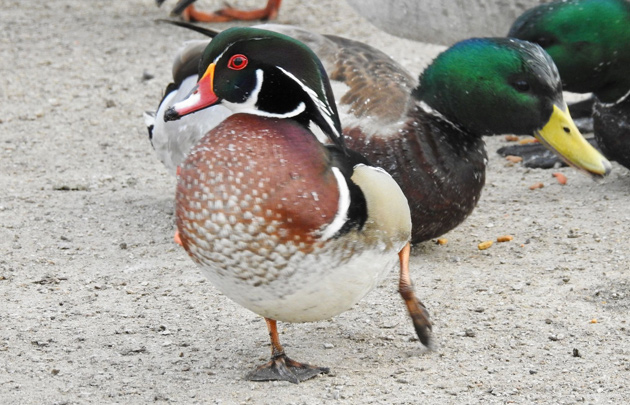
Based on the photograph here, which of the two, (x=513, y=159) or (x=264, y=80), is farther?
(x=513, y=159)

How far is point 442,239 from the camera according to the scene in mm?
4781

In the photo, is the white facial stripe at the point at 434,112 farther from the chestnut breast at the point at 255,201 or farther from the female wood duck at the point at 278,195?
the chestnut breast at the point at 255,201

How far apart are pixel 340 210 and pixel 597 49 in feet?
9.28

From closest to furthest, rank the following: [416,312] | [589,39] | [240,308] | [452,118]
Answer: [416,312]
[240,308]
[452,118]
[589,39]

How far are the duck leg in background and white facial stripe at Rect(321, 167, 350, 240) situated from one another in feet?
19.2

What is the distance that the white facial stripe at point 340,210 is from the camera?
297 cm

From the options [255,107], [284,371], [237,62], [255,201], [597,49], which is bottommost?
[284,371]

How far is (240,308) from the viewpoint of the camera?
3.95 meters

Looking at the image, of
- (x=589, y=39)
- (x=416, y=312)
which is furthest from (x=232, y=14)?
(x=416, y=312)

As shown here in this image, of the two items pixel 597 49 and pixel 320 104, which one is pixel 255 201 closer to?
pixel 320 104

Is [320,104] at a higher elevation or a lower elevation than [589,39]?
higher

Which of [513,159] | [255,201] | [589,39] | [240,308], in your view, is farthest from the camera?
[513,159]

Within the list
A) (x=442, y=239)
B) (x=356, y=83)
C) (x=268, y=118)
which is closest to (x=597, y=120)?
(x=442, y=239)

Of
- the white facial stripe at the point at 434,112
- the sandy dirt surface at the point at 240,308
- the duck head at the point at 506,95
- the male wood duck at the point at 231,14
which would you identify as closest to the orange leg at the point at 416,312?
the sandy dirt surface at the point at 240,308
